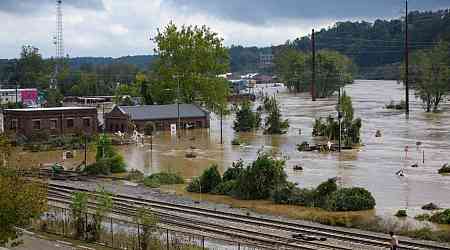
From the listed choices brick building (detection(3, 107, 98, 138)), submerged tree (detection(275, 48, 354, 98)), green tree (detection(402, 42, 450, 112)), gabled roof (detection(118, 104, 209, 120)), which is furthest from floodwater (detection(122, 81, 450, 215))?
submerged tree (detection(275, 48, 354, 98))

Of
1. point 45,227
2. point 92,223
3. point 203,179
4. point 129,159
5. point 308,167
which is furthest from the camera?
point 129,159

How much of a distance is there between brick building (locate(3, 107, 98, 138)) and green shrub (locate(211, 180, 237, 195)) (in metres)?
37.8

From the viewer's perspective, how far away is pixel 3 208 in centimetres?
2094

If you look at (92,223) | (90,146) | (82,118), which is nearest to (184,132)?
(82,118)

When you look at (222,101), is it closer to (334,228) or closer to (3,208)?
(334,228)

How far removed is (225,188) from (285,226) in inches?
397

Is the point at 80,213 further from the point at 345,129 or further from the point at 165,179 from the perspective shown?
the point at 345,129

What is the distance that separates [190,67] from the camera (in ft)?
322

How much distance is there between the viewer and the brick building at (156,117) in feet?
272

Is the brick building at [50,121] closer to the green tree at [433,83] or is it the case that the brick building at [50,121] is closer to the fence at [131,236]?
the fence at [131,236]

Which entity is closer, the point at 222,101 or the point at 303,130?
the point at 303,130

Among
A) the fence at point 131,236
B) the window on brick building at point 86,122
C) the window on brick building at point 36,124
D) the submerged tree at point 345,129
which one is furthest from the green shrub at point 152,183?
the window on brick building at point 86,122

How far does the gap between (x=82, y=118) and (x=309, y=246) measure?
2217 inches

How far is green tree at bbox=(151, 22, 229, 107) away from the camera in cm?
9681
